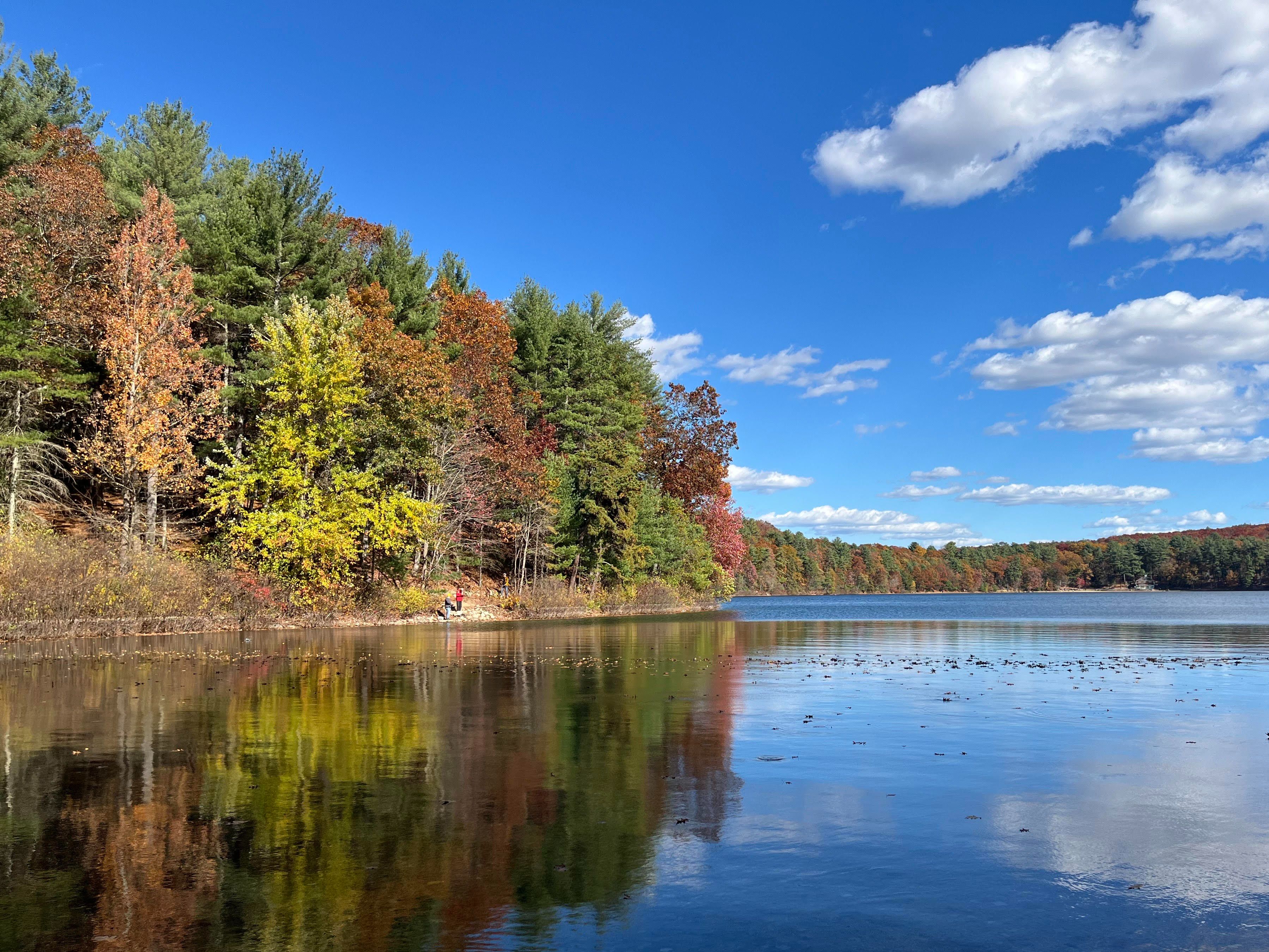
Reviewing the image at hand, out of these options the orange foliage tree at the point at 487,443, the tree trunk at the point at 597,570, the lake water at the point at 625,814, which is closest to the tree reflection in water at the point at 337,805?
the lake water at the point at 625,814

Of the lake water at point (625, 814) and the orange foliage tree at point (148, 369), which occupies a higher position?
the orange foliage tree at point (148, 369)

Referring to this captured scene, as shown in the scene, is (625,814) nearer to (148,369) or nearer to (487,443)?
(148,369)

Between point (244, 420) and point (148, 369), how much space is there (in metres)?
13.0

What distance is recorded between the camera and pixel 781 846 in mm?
7355

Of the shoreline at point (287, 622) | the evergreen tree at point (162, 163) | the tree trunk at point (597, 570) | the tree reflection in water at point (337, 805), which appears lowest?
the shoreline at point (287, 622)

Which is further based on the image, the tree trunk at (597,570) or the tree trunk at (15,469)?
the tree trunk at (597,570)

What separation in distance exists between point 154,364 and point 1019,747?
35.4 meters

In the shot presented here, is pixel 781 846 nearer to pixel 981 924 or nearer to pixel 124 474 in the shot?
pixel 981 924

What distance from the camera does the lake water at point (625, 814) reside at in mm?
5695

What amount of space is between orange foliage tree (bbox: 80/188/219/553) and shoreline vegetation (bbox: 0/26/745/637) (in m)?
0.13

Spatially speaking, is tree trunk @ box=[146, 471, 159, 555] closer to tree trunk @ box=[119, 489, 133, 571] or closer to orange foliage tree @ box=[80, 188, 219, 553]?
orange foliage tree @ box=[80, 188, 219, 553]

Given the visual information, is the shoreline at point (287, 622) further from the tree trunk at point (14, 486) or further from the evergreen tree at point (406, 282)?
the evergreen tree at point (406, 282)

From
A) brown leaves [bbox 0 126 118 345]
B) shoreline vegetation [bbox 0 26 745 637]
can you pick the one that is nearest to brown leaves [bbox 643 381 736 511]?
shoreline vegetation [bbox 0 26 745 637]

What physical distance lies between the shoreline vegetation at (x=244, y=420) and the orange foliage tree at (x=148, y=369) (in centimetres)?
13
